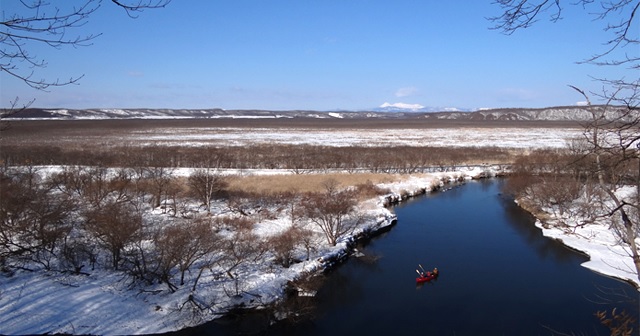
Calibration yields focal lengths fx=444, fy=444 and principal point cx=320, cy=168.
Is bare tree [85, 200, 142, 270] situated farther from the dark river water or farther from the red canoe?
the red canoe

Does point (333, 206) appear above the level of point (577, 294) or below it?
above

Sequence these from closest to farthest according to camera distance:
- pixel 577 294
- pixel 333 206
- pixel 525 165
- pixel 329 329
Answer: pixel 329 329 → pixel 577 294 → pixel 333 206 → pixel 525 165

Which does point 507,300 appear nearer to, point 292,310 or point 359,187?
point 292,310

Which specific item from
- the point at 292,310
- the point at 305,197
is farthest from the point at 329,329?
the point at 305,197

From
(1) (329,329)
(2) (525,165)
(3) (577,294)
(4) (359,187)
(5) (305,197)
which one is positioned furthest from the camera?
(2) (525,165)

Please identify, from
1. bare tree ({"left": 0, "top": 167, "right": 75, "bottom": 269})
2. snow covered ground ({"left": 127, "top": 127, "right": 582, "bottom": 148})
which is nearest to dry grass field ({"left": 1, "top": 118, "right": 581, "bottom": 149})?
snow covered ground ({"left": 127, "top": 127, "right": 582, "bottom": 148})

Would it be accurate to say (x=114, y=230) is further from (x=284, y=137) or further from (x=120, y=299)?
(x=284, y=137)

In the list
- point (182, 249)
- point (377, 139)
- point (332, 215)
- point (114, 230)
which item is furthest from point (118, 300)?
point (377, 139)
